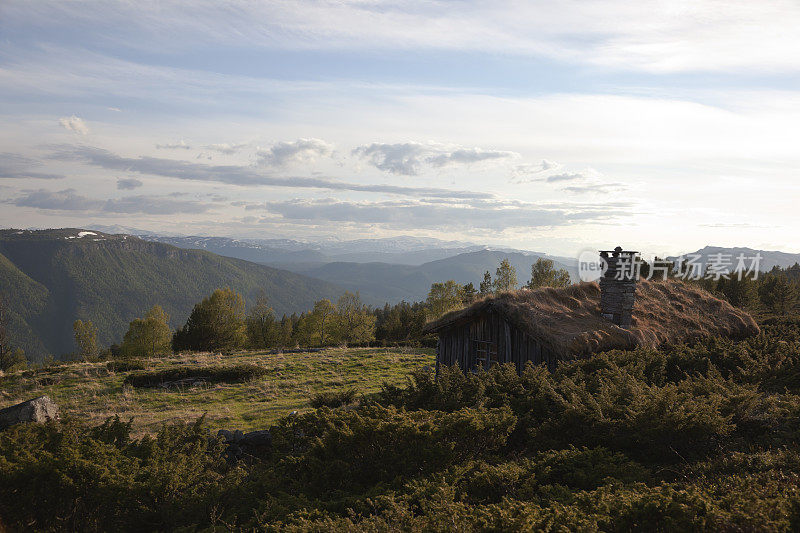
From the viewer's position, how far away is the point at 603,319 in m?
19.0

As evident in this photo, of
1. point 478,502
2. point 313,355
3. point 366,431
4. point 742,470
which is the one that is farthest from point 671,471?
point 313,355

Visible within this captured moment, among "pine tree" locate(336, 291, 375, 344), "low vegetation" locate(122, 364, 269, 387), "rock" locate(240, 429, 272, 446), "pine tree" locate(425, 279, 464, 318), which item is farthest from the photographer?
"pine tree" locate(336, 291, 375, 344)

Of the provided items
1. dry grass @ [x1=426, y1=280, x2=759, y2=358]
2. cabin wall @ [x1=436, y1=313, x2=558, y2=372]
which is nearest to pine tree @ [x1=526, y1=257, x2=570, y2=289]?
dry grass @ [x1=426, y1=280, x2=759, y2=358]

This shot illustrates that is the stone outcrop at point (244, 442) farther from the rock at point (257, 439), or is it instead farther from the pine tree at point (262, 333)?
the pine tree at point (262, 333)

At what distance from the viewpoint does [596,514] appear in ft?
15.9

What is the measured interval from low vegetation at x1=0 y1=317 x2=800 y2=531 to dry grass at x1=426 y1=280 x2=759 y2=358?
273 inches

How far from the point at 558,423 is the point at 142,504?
7.13 metres

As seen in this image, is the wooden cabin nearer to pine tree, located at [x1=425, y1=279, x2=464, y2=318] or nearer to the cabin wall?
the cabin wall

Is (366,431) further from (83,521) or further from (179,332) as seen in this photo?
(179,332)

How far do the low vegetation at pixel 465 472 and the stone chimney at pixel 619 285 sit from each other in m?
9.18

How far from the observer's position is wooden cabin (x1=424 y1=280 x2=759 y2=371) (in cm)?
1711

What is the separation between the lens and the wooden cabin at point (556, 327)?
1711 centimetres

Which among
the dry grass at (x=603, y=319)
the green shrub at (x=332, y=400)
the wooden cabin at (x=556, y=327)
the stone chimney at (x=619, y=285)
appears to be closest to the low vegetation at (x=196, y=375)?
the green shrub at (x=332, y=400)

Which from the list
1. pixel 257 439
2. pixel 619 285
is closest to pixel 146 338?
pixel 257 439
